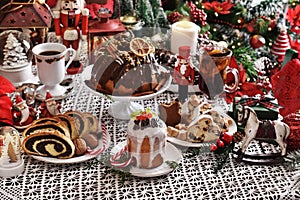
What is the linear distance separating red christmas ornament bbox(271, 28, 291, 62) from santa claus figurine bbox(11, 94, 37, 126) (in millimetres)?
1041

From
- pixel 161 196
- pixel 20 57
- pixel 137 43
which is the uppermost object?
pixel 137 43

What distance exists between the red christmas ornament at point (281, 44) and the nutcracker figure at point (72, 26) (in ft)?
2.53

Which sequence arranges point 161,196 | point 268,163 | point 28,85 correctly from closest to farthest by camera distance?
1. point 161,196
2. point 268,163
3. point 28,85

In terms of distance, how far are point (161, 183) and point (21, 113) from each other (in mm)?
433

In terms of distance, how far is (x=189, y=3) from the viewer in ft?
6.22

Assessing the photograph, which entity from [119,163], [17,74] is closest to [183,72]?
[119,163]

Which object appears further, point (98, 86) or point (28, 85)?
point (28, 85)

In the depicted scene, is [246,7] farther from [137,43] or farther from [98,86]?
[98,86]

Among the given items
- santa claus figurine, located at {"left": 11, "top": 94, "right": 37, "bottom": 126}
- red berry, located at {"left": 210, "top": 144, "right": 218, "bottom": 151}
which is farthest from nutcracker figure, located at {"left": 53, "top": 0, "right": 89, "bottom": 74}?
red berry, located at {"left": 210, "top": 144, "right": 218, "bottom": 151}

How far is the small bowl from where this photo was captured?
1.49 meters

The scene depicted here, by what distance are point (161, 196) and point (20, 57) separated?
683 millimetres

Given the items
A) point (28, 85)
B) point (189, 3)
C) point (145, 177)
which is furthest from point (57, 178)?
point (189, 3)

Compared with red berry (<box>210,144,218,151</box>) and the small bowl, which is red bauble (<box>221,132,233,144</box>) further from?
the small bowl

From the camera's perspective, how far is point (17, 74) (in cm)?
150
